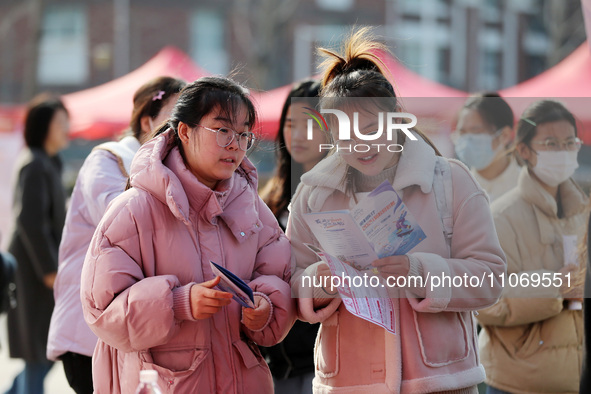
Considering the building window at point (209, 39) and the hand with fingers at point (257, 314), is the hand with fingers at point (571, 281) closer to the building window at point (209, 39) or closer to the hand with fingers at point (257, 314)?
the hand with fingers at point (257, 314)

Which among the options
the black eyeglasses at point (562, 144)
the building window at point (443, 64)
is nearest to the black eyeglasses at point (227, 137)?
the black eyeglasses at point (562, 144)

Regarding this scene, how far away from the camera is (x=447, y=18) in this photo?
28.5 meters

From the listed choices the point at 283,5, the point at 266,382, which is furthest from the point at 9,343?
the point at 283,5

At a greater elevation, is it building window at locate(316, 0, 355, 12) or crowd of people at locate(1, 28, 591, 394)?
building window at locate(316, 0, 355, 12)

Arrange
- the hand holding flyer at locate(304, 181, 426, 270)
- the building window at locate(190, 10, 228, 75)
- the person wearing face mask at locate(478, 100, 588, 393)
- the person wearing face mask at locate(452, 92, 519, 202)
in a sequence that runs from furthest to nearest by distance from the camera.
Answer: the building window at locate(190, 10, 228, 75) → the person wearing face mask at locate(452, 92, 519, 202) → the person wearing face mask at locate(478, 100, 588, 393) → the hand holding flyer at locate(304, 181, 426, 270)

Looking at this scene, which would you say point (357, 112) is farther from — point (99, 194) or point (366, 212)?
point (99, 194)

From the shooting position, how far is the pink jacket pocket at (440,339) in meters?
2.63

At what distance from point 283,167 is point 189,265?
4.61 ft

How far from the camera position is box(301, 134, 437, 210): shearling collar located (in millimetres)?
2684

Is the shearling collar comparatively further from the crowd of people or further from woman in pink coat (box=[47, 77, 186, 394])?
woman in pink coat (box=[47, 77, 186, 394])

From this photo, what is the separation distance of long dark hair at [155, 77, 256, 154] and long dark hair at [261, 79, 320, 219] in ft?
2.97

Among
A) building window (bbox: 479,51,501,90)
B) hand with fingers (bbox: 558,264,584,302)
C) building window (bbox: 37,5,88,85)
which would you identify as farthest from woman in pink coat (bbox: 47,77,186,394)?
building window (bbox: 479,51,501,90)

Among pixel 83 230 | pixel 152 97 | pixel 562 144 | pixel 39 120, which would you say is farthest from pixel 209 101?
pixel 39 120

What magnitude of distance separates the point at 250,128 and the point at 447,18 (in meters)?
27.1
